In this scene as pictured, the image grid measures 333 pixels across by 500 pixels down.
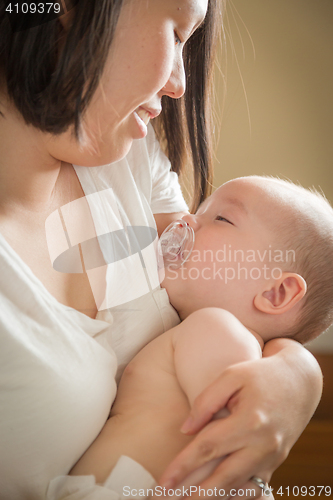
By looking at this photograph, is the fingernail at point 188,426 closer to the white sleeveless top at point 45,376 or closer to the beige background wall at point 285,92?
the white sleeveless top at point 45,376

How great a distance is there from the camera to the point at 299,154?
1.07m

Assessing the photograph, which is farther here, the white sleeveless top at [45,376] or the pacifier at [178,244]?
the pacifier at [178,244]

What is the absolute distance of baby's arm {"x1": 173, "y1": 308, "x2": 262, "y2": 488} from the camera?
512 mm

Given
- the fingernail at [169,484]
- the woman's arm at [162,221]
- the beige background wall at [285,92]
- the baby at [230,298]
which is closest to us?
the fingernail at [169,484]

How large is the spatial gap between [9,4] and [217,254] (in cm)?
45

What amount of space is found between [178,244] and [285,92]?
1.89ft

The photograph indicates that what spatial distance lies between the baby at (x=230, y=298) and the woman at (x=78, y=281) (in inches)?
1.8

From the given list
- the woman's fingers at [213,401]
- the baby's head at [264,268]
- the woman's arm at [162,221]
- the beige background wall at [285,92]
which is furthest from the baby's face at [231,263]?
the beige background wall at [285,92]

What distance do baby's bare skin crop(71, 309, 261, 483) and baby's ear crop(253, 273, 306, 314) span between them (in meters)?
0.11

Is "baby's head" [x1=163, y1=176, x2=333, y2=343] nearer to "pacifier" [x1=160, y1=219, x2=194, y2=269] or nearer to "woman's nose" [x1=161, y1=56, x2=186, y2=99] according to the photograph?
"pacifier" [x1=160, y1=219, x2=194, y2=269]

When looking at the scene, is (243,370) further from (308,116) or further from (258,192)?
(308,116)

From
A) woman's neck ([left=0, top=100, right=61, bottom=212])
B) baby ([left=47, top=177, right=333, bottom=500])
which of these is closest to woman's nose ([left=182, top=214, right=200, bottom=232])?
baby ([left=47, top=177, right=333, bottom=500])

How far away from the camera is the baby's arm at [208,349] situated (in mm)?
512

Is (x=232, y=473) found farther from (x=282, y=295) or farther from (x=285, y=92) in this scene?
(x=285, y=92)
